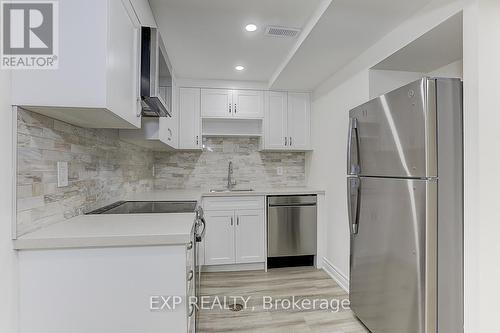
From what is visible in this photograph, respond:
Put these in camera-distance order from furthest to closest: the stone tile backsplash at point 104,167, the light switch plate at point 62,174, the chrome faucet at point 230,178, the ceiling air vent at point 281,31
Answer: the chrome faucet at point 230,178 → the ceiling air vent at point 281,31 → the light switch plate at point 62,174 → the stone tile backsplash at point 104,167

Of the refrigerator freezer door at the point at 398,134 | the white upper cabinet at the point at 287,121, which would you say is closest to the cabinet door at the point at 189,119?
the white upper cabinet at the point at 287,121

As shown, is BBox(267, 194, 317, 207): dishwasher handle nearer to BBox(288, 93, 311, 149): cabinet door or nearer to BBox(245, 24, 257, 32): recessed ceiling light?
BBox(288, 93, 311, 149): cabinet door

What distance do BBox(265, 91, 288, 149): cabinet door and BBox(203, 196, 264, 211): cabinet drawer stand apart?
826 millimetres

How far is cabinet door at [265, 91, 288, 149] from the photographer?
3.73 m

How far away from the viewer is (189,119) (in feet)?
11.8

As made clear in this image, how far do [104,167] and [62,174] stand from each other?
0.66 metres

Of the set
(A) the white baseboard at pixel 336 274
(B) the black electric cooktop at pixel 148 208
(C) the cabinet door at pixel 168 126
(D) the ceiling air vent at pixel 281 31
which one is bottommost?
(A) the white baseboard at pixel 336 274

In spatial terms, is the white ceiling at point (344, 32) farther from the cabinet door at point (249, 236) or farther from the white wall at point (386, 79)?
the cabinet door at point (249, 236)

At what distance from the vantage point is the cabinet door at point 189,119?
3588 millimetres

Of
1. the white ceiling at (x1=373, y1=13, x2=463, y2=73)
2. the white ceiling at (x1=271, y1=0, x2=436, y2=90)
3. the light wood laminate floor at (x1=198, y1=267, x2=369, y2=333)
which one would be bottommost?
the light wood laminate floor at (x1=198, y1=267, x2=369, y2=333)

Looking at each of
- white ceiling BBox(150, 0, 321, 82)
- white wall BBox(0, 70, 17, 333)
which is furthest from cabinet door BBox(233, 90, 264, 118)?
white wall BBox(0, 70, 17, 333)

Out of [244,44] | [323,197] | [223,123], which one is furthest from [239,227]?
[244,44]

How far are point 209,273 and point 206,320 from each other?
3.40 ft

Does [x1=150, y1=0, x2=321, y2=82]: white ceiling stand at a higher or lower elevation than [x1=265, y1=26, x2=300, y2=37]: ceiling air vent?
higher
